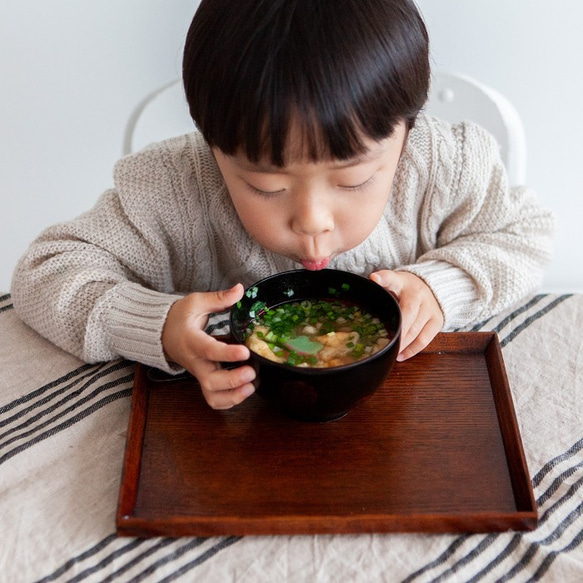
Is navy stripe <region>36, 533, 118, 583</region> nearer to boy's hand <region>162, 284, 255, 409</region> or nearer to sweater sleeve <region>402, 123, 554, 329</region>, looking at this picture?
boy's hand <region>162, 284, 255, 409</region>

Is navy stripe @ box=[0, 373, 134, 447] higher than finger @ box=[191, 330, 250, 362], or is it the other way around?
finger @ box=[191, 330, 250, 362]

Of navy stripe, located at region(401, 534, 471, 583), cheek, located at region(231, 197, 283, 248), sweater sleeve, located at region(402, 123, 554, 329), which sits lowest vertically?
navy stripe, located at region(401, 534, 471, 583)

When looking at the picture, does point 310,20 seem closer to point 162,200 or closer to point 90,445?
point 162,200

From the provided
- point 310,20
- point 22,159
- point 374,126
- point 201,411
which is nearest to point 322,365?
point 201,411

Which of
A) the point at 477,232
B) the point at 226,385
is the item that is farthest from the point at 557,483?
the point at 477,232

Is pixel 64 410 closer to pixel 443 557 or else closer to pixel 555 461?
pixel 443 557

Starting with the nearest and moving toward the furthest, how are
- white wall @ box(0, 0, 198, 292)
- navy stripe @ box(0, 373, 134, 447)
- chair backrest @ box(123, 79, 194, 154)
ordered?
navy stripe @ box(0, 373, 134, 447) < chair backrest @ box(123, 79, 194, 154) < white wall @ box(0, 0, 198, 292)

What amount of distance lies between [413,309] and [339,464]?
0.29m

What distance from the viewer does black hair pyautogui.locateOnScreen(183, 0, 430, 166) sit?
0.85 meters

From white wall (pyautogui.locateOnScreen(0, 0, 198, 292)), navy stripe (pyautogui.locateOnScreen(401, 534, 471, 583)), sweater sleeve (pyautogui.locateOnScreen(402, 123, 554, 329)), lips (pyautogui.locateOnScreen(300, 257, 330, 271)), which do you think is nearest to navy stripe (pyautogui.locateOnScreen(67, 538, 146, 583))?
navy stripe (pyautogui.locateOnScreen(401, 534, 471, 583))

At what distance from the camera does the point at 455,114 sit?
5.03 ft

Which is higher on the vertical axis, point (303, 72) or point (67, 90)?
point (303, 72)

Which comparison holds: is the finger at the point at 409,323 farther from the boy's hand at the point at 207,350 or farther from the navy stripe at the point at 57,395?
the navy stripe at the point at 57,395

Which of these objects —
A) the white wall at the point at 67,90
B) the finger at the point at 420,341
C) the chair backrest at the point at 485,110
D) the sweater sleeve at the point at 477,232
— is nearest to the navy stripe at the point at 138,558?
the finger at the point at 420,341
